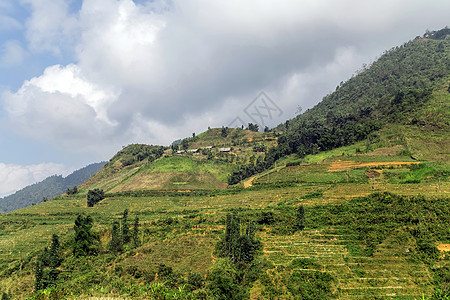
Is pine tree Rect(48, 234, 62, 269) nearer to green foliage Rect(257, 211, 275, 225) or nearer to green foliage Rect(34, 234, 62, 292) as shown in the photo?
green foliage Rect(34, 234, 62, 292)

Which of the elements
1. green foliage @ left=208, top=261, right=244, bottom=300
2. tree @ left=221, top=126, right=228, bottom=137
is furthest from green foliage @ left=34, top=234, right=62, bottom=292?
tree @ left=221, top=126, right=228, bottom=137

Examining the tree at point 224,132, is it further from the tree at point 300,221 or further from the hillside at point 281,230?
the tree at point 300,221

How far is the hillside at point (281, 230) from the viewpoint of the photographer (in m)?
28.8

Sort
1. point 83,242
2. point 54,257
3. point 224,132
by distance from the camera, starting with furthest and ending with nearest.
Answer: point 224,132 < point 83,242 < point 54,257

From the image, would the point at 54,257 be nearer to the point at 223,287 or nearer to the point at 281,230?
the point at 223,287

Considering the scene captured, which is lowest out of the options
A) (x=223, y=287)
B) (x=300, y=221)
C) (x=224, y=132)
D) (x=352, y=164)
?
(x=223, y=287)

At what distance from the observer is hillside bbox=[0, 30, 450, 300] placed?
2884 centimetres

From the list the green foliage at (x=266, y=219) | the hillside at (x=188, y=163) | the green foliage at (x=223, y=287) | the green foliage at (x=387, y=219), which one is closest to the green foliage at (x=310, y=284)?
the green foliage at (x=223, y=287)

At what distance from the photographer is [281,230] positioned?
41.9 m

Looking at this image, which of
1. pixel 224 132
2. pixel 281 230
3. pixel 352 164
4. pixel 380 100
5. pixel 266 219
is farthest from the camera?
pixel 224 132

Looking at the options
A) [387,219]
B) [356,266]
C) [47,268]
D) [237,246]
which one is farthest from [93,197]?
[387,219]

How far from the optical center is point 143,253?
39812 millimetres

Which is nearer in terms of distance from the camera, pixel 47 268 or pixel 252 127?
pixel 47 268

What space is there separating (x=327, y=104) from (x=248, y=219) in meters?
160
